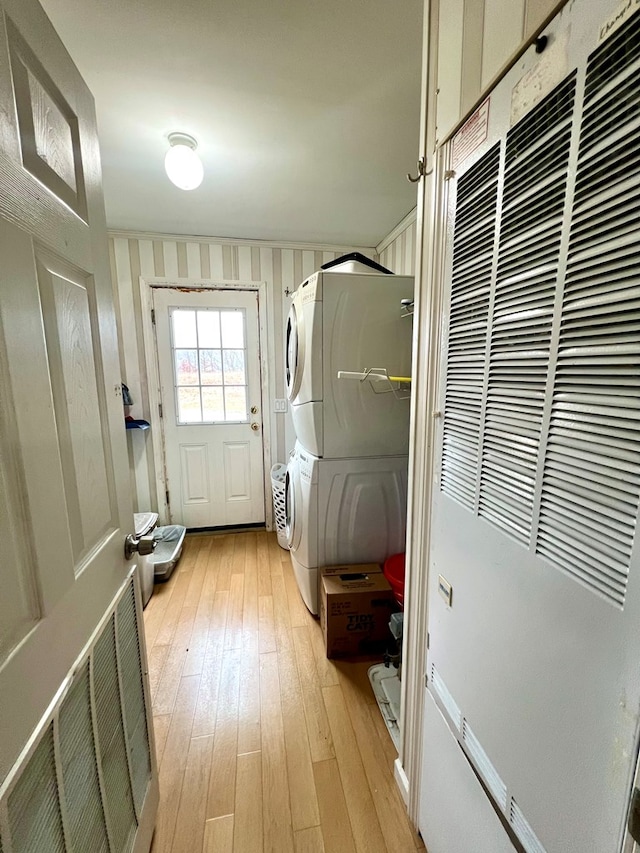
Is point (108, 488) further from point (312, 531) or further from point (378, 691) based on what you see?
point (378, 691)

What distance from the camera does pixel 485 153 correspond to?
702mm

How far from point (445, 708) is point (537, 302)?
3.15 feet

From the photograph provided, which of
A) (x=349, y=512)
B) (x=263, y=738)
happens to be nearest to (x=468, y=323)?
(x=349, y=512)

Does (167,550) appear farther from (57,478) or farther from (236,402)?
(57,478)

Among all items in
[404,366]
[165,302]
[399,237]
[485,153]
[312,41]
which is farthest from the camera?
[165,302]

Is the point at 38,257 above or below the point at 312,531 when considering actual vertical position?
above

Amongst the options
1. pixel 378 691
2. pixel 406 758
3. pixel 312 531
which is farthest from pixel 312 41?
pixel 378 691

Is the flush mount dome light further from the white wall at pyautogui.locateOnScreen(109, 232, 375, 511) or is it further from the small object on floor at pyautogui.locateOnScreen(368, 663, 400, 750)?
the small object on floor at pyautogui.locateOnScreen(368, 663, 400, 750)

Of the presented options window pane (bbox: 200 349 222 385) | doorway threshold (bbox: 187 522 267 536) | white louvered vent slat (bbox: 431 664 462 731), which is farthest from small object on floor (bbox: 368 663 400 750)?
window pane (bbox: 200 349 222 385)

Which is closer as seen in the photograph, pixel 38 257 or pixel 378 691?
pixel 38 257

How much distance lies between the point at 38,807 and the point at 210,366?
2696 mm

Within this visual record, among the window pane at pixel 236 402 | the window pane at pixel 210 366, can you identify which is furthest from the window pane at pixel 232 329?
the window pane at pixel 236 402

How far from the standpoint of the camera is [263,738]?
1409 millimetres

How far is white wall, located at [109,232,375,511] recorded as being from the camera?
2.75 m
